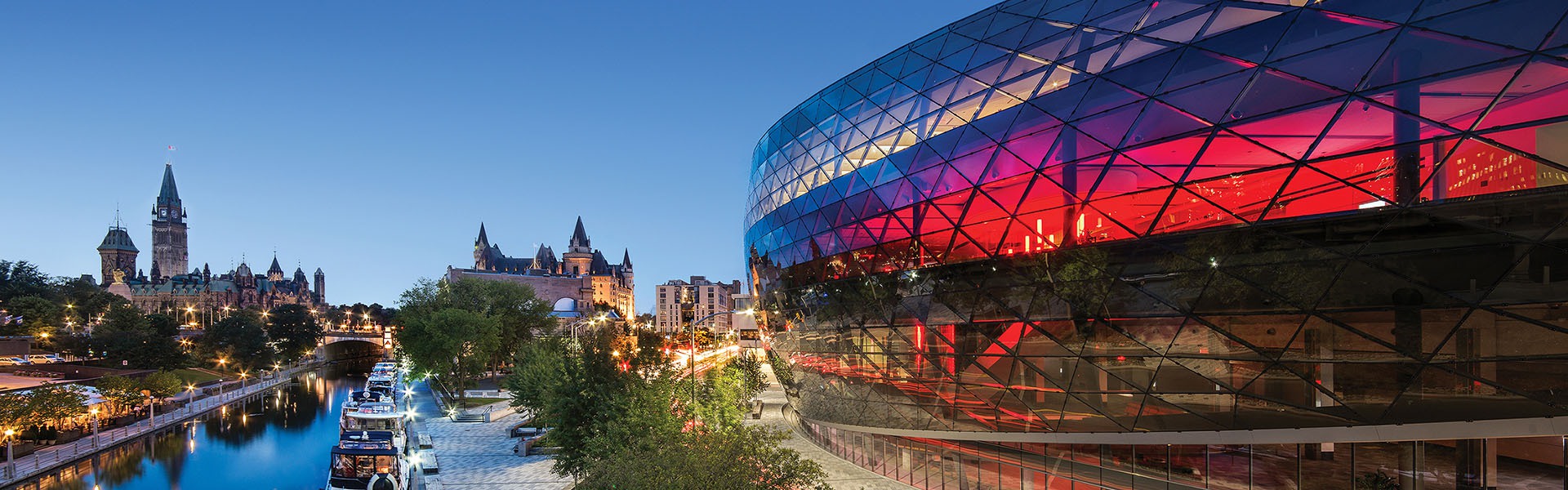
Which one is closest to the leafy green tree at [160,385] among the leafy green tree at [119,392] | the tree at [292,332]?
the leafy green tree at [119,392]

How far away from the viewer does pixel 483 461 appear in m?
38.1

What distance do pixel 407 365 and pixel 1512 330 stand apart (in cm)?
9616

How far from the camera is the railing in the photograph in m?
39.5

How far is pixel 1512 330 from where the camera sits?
48.3ft

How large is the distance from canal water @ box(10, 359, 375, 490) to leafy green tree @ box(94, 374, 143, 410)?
3708 millimetres

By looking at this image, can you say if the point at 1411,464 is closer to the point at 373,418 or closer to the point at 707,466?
the point at 707,466

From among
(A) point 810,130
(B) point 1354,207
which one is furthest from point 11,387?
(B) point 1354,207

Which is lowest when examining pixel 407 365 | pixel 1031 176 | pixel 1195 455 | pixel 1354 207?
pixel 407 365

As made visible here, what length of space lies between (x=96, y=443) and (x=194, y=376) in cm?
5047

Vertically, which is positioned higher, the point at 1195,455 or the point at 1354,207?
the point at 1354,207

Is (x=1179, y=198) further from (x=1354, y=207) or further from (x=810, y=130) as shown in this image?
(x=810, y=130)

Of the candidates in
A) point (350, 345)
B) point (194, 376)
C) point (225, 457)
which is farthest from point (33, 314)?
point (350, 345)

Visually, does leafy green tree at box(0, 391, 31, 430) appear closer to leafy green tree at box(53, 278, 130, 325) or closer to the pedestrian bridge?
leafy green tree at box(53, 278, 130, 325)

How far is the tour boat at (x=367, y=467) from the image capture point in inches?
1366
